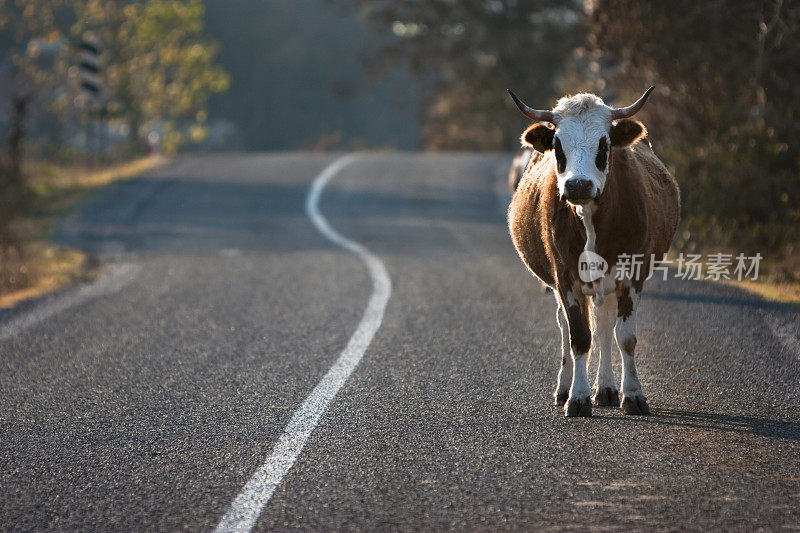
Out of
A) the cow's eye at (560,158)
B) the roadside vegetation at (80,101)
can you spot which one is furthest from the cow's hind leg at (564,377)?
the roadside vegetation at (80,101)

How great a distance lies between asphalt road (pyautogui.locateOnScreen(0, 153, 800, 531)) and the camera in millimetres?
5355

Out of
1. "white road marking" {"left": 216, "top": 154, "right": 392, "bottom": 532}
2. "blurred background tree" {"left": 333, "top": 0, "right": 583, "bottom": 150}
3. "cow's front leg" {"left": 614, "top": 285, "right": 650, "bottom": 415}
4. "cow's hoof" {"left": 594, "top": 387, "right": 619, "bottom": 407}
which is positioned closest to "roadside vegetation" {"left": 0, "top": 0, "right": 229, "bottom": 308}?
"white road marking" {"left": 216, "top": 154, "right": 392, "bottom": 532}

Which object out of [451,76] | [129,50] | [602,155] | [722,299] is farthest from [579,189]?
[451,76]

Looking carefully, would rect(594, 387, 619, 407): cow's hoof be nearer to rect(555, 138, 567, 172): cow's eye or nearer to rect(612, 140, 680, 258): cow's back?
rect(612, 140, 680, 258): cow's back

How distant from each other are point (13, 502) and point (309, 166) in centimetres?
2458

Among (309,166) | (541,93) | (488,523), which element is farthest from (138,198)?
(541,93)

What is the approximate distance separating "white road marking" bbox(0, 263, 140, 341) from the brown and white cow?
17.9 ft

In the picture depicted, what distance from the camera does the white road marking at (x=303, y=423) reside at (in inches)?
209

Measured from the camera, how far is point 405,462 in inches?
238

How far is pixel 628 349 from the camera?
7207mm

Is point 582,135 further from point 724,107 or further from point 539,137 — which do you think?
point 724,107

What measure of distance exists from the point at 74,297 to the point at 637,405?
7.65 metres

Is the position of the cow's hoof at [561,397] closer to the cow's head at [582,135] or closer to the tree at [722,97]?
the cow's head at [582,135]

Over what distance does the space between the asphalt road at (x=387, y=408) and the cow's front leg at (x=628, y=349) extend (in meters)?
0.13
